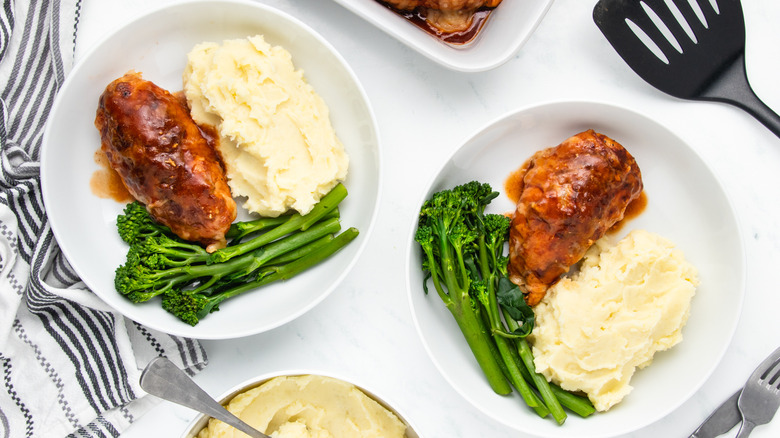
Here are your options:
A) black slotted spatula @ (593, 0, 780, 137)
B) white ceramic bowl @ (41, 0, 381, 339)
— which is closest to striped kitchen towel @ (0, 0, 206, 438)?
white ceramic bowl @ (41, 0, 381, 339)

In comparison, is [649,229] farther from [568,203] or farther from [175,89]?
[175,89]

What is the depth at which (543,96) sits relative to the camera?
4.04 m

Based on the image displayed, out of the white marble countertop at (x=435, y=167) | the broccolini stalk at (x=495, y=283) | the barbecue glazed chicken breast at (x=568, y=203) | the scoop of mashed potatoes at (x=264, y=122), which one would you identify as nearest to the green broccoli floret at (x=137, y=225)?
the scoop of mashed potatoes at (x=264, y=122)

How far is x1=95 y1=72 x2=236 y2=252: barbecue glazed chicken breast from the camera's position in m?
3.45

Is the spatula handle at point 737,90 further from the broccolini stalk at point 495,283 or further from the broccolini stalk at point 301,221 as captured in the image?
the broccolini stalk at point 301,221

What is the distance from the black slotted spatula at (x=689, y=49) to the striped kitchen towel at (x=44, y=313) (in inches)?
126

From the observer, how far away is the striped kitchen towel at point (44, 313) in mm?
3729

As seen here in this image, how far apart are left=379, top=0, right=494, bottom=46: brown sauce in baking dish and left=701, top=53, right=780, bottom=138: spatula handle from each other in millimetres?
1446

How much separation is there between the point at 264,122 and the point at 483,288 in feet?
5.07

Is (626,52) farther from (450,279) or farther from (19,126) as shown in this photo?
(19,126)

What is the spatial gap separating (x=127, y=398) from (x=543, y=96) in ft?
10.3

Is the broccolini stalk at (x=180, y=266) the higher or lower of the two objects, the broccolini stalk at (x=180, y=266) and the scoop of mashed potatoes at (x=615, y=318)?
the higher

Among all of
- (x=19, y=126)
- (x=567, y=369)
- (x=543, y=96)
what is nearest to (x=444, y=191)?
(x=543, y=96)

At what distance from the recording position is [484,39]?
3.93 meters
